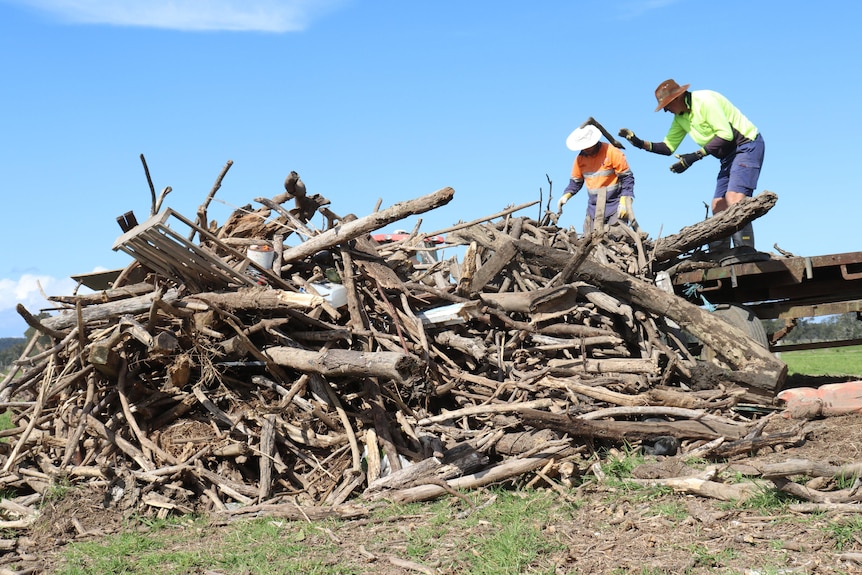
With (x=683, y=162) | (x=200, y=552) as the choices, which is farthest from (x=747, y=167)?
(x=200, y=552)

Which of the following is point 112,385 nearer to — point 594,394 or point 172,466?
point 172,466

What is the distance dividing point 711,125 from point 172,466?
23.2ft

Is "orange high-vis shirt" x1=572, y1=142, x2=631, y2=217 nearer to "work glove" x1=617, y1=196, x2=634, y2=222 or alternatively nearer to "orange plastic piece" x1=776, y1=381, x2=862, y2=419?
"work glove" x1=617, y1=196, x2=634, y2=222

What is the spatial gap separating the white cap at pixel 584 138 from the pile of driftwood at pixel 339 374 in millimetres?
2244

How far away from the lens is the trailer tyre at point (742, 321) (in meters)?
8.44

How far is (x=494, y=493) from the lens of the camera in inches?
226

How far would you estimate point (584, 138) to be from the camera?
1033 cm

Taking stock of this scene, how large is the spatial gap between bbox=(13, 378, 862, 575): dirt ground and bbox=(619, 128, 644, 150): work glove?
5120mm

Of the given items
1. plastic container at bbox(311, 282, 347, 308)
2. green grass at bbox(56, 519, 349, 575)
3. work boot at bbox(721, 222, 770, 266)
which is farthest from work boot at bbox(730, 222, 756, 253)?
green grass at bbox(56, 519, 349, 575)

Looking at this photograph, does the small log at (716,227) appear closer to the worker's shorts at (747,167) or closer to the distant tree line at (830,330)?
the worker's shorts at (747,167)

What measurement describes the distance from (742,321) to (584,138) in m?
3.18

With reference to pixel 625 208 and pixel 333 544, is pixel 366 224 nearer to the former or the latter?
pixel 333 544

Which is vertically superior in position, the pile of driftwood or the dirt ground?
the pile of driftwood

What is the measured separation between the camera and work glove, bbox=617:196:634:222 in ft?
33.4
